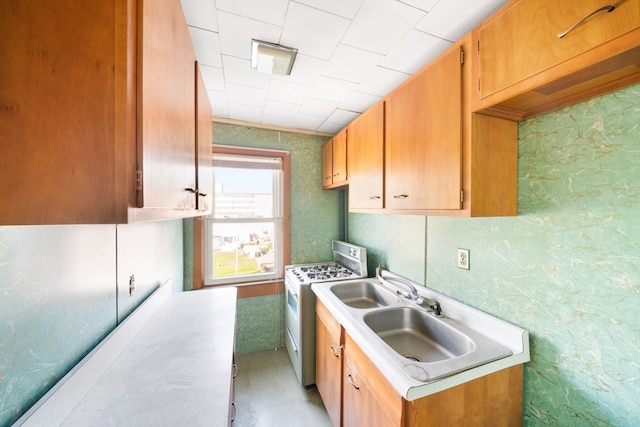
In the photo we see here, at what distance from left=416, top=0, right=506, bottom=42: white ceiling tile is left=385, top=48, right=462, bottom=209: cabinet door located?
0.50 feet

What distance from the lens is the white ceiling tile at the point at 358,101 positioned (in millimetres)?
1807

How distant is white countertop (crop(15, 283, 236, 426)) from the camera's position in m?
0.72

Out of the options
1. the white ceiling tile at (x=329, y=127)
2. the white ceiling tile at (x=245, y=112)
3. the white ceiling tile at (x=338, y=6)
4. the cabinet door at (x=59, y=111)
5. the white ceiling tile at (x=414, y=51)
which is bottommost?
the cabinet door at (x=59, y=111)

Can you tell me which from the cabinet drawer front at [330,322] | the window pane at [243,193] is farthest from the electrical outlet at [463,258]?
the window pane at [243,193]

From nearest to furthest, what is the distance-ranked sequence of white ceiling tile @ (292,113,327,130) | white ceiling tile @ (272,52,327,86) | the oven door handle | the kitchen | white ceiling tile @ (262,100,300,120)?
the kitchen
white ceiling tile @ (272,52,327,86)
white ceiling tile @ (262,100,300,120)
the oven door handle
white ceiling tile @ (292,113,327,130)

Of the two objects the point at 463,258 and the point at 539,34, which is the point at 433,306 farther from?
the point at 539,34

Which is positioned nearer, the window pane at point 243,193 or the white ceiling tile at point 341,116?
the white ceiling tile at point 341,116

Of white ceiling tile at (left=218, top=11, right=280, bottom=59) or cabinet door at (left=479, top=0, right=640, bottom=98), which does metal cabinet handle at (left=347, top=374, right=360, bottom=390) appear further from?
white ceiling tile at (left=218, top=11, right=280, bottom=59)

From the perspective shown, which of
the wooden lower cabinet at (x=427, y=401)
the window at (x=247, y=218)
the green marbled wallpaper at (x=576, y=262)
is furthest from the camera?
the window at (x=247, y=218)

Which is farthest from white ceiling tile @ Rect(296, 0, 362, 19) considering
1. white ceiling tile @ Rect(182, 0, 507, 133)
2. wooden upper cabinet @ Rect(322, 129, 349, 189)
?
wooden upper cabinet @ Rect(322, 129, 349, 189)

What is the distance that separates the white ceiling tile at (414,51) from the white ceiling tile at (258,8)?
627 mm

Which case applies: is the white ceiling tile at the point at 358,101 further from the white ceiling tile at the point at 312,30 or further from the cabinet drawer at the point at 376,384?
the cabinet drawer at the point at 376,384

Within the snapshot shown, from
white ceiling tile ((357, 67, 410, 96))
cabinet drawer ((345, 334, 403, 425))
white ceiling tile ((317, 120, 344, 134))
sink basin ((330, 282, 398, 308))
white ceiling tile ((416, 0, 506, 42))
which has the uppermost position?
white ceiling tile ((317, 120, 344, 134))

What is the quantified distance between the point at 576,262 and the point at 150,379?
5.63ft
